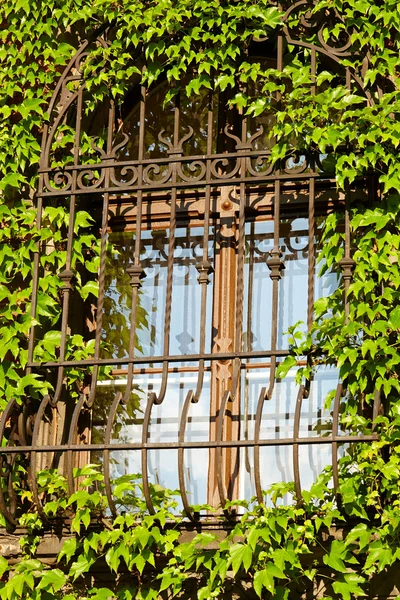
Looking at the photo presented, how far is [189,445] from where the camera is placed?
20.3 feet

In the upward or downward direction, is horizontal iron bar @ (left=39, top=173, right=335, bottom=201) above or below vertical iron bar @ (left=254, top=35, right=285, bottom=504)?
above

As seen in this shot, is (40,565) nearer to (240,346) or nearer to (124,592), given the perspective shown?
(124,592)

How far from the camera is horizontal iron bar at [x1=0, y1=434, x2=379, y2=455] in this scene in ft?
19.8

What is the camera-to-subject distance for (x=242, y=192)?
665cm

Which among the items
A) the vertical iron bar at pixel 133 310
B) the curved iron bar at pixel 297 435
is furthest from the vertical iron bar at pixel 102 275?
the curved iron bar at pixel 297 435

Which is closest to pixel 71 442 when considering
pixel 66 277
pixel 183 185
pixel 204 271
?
pixel 66 277

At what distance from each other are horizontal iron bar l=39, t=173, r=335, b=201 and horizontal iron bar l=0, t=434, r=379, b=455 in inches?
51.0

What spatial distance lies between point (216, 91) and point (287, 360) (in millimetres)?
1727

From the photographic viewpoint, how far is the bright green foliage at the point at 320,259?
6.00 meters

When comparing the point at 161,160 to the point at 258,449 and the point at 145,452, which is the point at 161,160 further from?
the point at 258,449

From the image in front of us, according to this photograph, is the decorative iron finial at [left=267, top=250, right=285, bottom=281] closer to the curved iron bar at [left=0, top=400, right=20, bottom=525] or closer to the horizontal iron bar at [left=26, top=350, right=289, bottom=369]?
the horizontal iron bar at [left=26, top=350, right=289, bottom=369]

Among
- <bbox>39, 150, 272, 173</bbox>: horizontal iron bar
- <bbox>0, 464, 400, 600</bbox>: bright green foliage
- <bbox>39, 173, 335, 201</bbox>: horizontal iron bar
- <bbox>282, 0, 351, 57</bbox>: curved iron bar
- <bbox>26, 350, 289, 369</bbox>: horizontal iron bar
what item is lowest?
<bbox>0, 464, 400, 600</bbox>: bright green foliage

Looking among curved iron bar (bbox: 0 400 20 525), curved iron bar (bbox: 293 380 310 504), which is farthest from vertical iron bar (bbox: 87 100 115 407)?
curved iron bar (bbox: 293 380 310 504)

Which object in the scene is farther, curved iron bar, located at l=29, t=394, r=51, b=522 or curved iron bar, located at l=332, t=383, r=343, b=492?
curved iron bar, located at l=29, t=394, r=51, b=522
